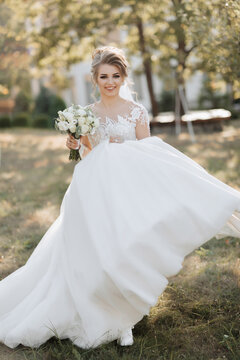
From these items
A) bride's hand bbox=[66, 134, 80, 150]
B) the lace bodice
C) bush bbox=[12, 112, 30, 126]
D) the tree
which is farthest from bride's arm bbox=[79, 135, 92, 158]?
bush bbox=[12, 112, 30, 126]

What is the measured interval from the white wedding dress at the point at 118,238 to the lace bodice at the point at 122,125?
0.41 metres

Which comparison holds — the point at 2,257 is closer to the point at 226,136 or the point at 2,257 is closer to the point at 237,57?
the point at 237,57

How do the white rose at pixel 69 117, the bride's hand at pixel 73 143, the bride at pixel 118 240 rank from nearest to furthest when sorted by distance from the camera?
the bride at pixel 118 240 < the white rose at pixel 69 117 < the bride's hand at pixel 73 143

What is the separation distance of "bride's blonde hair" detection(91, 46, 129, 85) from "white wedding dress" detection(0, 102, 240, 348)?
75 centimetres

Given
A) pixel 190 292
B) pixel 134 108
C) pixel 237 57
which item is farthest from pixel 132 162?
pixel 237 57

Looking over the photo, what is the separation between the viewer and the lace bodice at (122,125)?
12.8 ft

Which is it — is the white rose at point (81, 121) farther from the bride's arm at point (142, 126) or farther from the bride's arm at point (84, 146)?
the bride's arm at point (142, 126)

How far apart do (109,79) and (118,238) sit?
1.54 metres

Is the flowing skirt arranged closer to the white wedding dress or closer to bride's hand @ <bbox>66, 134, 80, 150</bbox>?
the white wedding dress

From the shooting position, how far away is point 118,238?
9.60 ft

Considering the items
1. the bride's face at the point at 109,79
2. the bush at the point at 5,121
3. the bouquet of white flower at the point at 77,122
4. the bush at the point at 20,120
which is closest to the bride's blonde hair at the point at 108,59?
the bride's face at the point at 109,79

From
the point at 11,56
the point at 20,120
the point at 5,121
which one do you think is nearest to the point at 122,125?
the point at 11,56

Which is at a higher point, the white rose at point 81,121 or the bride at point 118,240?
the white rose at point 81,121

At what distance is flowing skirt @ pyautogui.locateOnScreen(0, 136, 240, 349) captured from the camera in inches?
116
